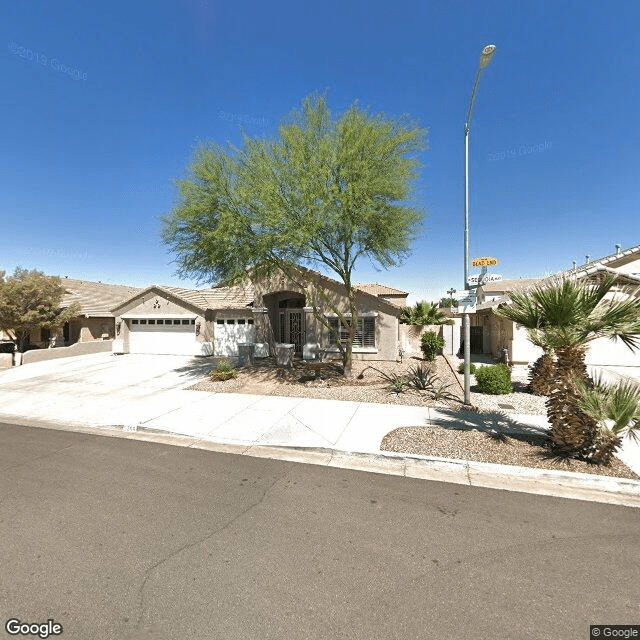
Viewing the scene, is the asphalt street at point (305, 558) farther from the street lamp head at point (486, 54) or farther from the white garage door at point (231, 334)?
the white garage door at point (231, 334)

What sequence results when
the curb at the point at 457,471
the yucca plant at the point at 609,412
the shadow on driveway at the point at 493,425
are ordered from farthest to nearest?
the shadow on driveway at the point at 493,425 < the yucca plant at the point at 609,412 < the curb at the point at 457,471

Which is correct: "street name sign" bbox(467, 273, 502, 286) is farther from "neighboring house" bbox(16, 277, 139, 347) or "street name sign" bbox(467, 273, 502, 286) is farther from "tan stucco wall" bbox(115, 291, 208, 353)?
"neighboring house" bbox(16, 277, 139, 347)

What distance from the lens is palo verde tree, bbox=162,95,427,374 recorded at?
980 centimetres

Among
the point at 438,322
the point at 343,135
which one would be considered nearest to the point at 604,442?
the point at 343,135

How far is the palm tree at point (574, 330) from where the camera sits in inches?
201

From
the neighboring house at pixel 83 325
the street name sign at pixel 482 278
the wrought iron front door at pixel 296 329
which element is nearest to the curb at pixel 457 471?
the street name sign at pixel 482 278

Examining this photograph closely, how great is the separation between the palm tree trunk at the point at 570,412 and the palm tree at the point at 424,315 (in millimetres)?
12396

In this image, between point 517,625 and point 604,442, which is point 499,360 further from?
point 517,625

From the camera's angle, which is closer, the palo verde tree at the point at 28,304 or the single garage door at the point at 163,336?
the palo verde tree at the point at 28,304

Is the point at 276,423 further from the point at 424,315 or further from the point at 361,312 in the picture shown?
the point at 424,315

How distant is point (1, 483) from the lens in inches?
187

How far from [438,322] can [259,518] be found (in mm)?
16095

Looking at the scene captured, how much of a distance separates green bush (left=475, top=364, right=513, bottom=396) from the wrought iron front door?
998 cm

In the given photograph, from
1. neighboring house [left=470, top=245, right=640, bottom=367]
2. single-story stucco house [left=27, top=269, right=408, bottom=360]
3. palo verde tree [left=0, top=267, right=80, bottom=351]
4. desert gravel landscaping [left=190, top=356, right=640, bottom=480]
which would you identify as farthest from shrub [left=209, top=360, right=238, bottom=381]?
palo verde tree [left=0, top=267, right=80, bottom=351]
